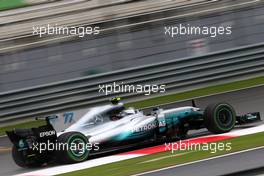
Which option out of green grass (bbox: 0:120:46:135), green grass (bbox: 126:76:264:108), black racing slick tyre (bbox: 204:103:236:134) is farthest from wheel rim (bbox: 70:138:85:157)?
green grass (bbox: 126:76:264:108)

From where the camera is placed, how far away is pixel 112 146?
Result: 864cm

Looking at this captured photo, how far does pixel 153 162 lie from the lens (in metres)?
7.42

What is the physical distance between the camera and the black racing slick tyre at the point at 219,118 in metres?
8.93

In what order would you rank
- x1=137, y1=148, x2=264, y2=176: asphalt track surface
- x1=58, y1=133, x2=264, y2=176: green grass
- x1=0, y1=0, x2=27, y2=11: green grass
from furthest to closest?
x1=0, y1=0, x2=27, y2=11: green grass
x1=58, y1=133, x2=264, y2=176: green grass
x1=137, y1=148, x2=264, y2=176: asphalt track surface

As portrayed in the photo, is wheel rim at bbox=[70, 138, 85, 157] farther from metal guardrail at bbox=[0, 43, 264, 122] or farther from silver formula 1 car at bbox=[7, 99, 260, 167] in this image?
metal guardrail at bbox=[0, 43, 264, 122]

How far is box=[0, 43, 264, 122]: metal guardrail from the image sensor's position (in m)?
12.5

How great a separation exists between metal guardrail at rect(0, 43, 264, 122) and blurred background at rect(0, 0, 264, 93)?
30 centimetres

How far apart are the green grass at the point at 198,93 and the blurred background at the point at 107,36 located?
3.08 feet

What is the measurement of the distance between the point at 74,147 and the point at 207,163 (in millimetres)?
2273

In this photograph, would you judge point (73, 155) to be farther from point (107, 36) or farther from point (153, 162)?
point (107, 36)

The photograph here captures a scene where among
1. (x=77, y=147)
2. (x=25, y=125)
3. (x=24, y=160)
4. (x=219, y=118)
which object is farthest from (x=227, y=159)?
(x=25, y=125)

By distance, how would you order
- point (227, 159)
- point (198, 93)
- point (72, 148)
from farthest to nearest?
point (198, 93) < point (72, 148) < point (227, 159)

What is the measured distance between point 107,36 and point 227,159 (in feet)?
24.3

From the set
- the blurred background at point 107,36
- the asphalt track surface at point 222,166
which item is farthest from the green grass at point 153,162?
the blurred background at point 107,36
